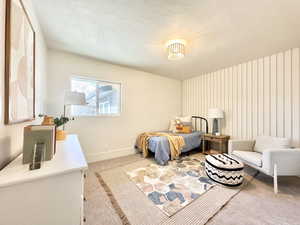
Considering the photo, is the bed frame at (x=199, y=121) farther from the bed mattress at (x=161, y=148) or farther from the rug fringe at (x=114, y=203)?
the rug fringe at (x=114, y=203)

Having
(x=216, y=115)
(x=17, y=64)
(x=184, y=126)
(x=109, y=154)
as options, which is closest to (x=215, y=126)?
(x=216, y=115)

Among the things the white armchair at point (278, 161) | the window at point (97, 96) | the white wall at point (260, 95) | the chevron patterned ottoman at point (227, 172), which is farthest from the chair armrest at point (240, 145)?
the window at point (97, 96)

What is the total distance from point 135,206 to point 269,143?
2.57 m

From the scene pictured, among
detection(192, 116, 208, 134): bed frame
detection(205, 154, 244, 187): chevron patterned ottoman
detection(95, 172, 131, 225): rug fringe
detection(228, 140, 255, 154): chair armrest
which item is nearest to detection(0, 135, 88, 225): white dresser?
detection(95, 172, 131, 225): rug fringe

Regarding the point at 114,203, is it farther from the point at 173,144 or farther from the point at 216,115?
the point at 216,115

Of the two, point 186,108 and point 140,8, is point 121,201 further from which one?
point 186,108

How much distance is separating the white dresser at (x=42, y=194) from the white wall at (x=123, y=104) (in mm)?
2071

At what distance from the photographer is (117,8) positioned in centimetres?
152

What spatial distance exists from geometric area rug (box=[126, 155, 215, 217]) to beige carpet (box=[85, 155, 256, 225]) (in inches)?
3.0

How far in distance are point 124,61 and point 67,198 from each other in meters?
2.85

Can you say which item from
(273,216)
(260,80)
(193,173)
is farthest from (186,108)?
(273,216)

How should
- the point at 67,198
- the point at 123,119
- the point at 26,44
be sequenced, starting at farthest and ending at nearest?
the point at 123,119 → the point at 26,44 → the point at 67,198

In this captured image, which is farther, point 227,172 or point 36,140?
point 227,172

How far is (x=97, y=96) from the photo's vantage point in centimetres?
311
